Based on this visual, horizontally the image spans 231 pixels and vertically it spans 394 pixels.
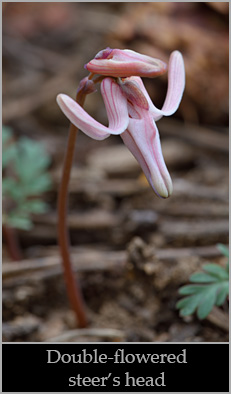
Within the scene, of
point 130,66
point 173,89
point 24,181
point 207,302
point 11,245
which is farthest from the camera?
point 24,181

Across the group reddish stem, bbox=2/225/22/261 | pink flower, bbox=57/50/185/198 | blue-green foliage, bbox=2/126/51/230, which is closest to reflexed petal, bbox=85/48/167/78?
pink flower, bbox=57/50/185/198

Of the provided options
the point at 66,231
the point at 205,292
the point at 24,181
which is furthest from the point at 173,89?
the point at 24,181

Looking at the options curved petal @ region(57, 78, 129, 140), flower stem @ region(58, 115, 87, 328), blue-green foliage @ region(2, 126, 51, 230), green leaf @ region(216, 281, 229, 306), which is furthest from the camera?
blue-green foliage @ region(2, 126, 51, 230)

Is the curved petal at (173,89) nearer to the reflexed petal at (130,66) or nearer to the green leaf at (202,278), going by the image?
the reflexed petal at (130,66)

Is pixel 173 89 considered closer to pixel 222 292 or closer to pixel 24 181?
pixel 222 292

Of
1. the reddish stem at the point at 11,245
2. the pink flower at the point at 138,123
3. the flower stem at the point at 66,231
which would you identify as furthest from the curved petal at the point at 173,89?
the reddish stem at the point at 11,245

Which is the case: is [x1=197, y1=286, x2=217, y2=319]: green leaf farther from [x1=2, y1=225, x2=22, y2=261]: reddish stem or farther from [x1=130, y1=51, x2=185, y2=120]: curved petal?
[x1=2, y1=225, x2=22, y2=261]: reddish stem
